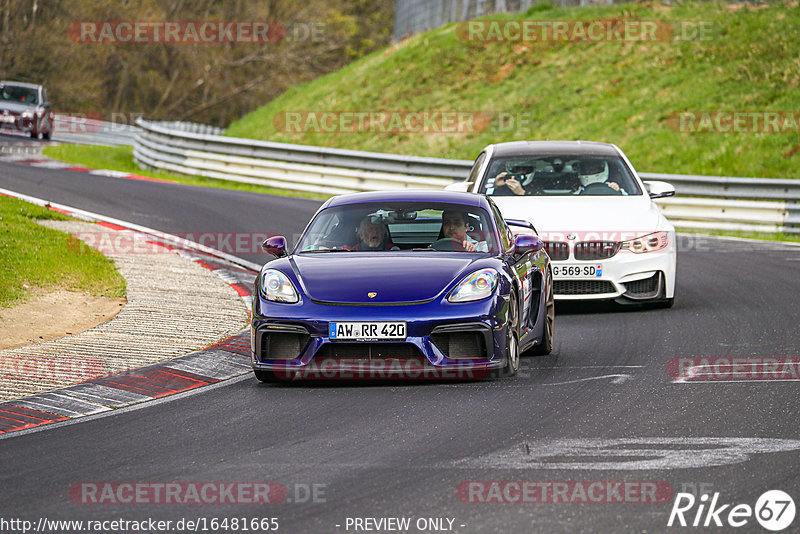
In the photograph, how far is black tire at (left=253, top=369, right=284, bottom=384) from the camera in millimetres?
8578

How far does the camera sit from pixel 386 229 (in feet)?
31.3

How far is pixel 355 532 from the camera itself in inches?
202

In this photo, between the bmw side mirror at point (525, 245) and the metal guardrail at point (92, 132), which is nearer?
→ the bmw side mirror at point (525, 245)

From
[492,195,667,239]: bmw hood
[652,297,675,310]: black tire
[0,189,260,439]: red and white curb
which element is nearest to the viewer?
[0,189,260,439]: red and white curb

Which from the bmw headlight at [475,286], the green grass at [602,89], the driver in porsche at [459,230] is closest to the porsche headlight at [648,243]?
the driver in porsche at [459,230]

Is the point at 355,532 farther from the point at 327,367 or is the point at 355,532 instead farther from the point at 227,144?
the point at 227,144

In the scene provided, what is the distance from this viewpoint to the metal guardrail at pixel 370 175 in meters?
20.5

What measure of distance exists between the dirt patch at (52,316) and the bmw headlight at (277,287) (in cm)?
243

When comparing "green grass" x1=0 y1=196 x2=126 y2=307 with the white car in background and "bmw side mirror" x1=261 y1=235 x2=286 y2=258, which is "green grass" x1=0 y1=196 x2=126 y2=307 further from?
the white car in background

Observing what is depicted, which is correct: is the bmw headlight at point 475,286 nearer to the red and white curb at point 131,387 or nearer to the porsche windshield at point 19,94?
the red and white curb at point 131,387

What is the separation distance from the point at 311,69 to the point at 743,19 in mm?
31446

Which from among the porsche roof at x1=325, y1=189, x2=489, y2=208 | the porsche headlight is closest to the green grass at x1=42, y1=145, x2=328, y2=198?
the porsche headlight

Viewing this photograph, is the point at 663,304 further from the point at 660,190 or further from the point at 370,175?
the point at 370,175

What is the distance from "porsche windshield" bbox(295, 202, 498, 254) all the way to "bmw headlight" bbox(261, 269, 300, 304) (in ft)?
2.22
